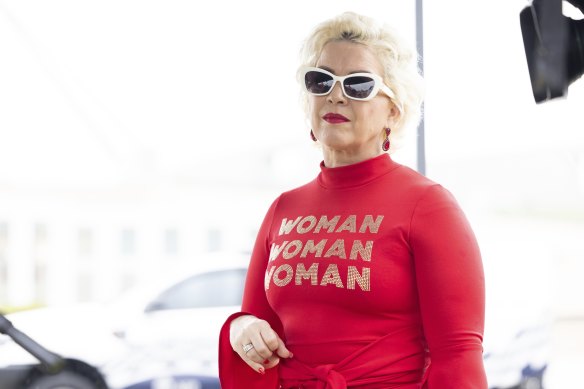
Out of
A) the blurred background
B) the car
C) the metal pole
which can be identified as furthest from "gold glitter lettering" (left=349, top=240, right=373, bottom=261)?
the car

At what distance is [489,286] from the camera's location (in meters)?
3.70

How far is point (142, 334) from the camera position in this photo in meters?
3.24

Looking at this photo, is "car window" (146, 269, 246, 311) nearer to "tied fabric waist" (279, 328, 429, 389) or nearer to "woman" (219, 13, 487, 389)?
"woman" (219, 13, 487, 389)

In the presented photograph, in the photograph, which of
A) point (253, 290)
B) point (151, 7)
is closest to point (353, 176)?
point (253, 290)

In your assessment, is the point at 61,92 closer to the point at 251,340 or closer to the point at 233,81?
the point at 233,81

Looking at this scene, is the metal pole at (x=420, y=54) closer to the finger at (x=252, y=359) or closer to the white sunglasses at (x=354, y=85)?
the white sunglasses at (x=354, y=85)

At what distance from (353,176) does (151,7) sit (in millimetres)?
1863

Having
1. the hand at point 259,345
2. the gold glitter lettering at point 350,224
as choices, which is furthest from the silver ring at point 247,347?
the gold glitter lettering at point 350,224

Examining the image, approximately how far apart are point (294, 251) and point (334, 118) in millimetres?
216

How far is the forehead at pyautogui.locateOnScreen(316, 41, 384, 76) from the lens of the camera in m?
1.25

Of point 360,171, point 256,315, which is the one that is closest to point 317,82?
point 360,171

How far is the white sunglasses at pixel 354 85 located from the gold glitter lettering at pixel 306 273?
27 centimetres

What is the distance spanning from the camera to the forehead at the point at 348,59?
49.3 inches

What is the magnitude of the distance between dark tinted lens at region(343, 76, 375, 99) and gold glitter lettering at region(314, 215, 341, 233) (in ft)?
0.62
